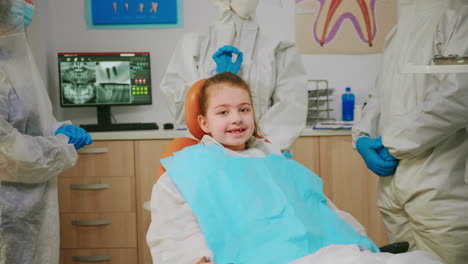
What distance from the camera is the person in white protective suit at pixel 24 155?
162 centimetres

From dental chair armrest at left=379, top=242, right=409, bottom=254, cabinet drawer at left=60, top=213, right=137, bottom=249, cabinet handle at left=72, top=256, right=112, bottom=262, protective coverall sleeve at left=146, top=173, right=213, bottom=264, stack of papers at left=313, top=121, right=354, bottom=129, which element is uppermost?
stack of papers at left=313, top=121, right=354, bottom=129

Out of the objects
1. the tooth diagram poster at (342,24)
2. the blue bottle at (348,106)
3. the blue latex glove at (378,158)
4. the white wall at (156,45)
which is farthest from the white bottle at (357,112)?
the blue latex glove at (378,158)

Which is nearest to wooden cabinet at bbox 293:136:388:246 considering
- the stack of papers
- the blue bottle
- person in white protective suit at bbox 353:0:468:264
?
the stack of papers

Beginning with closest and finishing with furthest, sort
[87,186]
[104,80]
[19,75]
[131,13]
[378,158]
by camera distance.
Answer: [19,75] → [378,158] → [87,186] → [104,80] → [131,13]

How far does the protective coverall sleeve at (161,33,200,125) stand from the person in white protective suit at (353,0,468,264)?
921mm

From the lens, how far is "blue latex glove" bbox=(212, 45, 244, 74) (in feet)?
6.67

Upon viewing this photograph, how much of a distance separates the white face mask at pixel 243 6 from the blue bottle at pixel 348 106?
1.21m

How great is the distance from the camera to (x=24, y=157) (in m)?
1.62

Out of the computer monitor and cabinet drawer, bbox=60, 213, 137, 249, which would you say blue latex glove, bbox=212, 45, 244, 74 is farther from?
cabinet drawer, bbox=60, 213, 137, 249

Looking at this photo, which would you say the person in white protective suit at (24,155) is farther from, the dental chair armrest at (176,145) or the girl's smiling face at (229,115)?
the girl's smiling face at (229,115)

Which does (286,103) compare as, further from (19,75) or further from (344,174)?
(19,75)

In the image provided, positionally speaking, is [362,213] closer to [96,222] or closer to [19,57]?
[96,222]

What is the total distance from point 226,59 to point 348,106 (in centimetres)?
138

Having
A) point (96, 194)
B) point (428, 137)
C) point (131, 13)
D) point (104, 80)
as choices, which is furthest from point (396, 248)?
point (131, 13)
